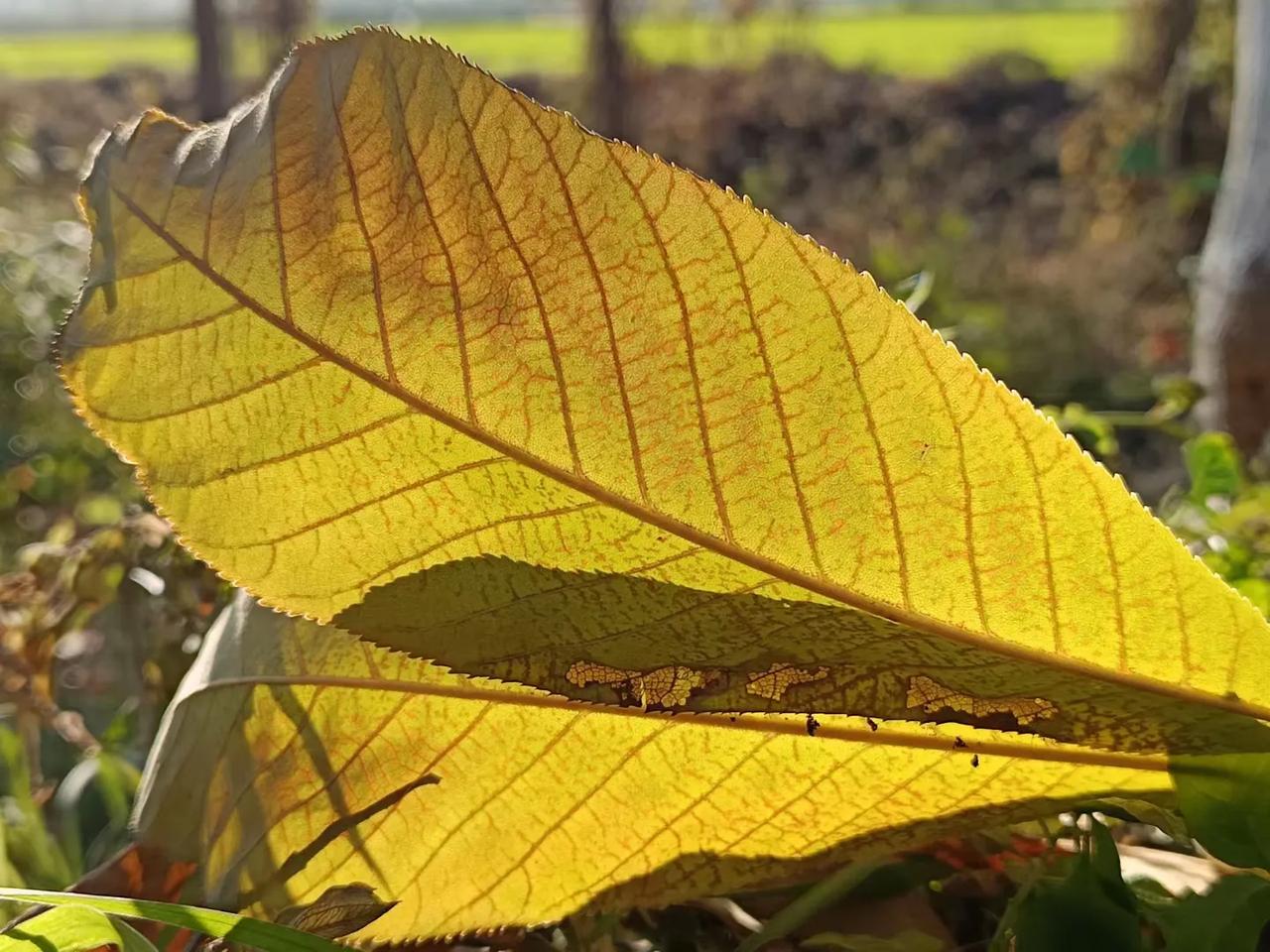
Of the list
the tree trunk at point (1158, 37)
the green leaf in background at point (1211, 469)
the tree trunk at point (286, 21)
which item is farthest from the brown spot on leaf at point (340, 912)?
the tree trunk at point (286, 21)

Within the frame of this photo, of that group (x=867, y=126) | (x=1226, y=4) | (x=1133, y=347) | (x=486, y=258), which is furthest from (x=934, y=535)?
(x=867, y=126)

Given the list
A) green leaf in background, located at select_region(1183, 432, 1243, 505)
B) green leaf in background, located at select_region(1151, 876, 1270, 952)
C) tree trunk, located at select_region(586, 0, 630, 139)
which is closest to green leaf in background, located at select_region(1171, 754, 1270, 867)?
green leaf in background, located at select_region(1151, 876, 1270, 952)

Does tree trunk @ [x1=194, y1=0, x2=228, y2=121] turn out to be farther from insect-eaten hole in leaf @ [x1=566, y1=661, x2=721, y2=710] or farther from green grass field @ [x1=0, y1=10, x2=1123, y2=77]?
insect-eaten hole in leaf @ [x1=566, y1=661, x2=721, y2=710]

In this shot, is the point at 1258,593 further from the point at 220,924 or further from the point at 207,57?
the point at 207,57

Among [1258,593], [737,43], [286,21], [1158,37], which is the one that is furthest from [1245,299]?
[737,43]

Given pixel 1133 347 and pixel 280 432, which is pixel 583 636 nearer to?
pixel 280 432

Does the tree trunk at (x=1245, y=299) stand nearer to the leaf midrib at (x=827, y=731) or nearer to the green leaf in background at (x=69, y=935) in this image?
the leaf midrib at (x=827, y=731)

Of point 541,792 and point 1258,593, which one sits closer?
point 541,792
